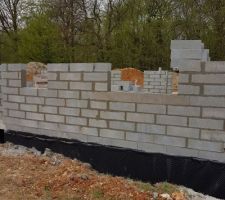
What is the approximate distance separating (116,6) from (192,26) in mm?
4403

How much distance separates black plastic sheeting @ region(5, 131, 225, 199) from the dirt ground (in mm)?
154

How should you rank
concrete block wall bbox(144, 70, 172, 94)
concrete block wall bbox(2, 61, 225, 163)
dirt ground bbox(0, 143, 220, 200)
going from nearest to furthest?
dirt ground bbox(0, 143, 220, 200), concrete block wall bbox(2, 61, 225, 163), concrete block wall bbox(144, 70, 172, 94)

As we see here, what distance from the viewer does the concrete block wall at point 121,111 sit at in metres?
3.94

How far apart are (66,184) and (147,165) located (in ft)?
3.57

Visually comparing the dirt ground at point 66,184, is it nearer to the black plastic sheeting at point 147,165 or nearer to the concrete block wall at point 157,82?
the black plastic sheeting at point 147,165

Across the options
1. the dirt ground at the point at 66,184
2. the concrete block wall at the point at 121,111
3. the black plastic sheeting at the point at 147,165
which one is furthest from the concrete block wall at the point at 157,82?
the dirt ground at the point at 66,184

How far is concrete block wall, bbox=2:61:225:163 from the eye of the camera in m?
3.94

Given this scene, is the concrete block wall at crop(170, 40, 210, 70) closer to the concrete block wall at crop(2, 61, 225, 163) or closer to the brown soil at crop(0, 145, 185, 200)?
the concrete block wall at crop(2, 61, 225, 163)

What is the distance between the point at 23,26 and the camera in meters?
20.4

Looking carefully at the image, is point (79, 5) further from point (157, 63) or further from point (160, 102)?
point (160, 102)

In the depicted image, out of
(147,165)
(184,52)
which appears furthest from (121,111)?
(184,52)

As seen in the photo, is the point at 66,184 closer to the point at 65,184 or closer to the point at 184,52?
the point at 65,184

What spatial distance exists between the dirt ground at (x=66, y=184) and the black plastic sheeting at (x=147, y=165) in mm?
154

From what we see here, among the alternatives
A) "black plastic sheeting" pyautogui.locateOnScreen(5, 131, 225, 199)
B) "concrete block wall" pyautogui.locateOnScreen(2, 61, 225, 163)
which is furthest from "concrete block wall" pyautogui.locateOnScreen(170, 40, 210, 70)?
"black plastic sheeting" pyautogui.locateOnScreen(5, 131, 225, 199)
